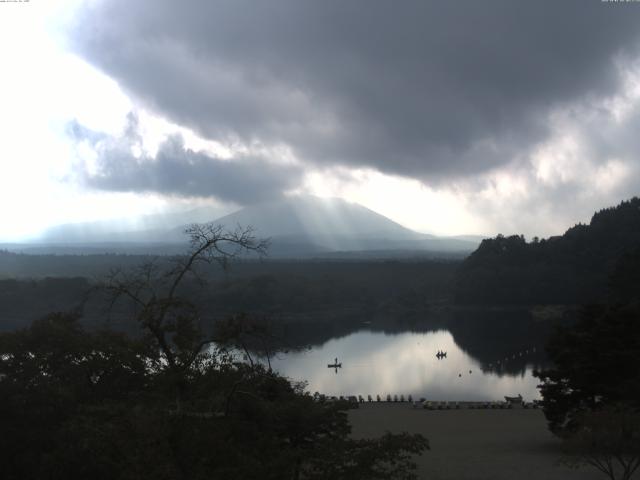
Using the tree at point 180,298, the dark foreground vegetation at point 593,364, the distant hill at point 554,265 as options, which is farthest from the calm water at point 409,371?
the distant hill at point 554,265

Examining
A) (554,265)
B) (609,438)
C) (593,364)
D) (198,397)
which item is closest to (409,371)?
(593,364)

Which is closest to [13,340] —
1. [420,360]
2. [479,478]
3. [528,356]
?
[479,478]

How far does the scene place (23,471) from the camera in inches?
221

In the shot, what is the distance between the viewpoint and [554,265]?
4506 centimetres

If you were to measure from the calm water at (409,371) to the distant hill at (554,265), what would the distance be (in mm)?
15918

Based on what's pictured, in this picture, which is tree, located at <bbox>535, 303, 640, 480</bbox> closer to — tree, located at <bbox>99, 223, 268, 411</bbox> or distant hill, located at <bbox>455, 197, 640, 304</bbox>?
tree, located at <bbox>99, 223, 268, 411</bbox>

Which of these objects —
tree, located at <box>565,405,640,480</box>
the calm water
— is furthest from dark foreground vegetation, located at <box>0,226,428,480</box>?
the calm water

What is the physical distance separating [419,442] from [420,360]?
67.5 feet

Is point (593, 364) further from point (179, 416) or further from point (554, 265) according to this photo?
point (554, 265)

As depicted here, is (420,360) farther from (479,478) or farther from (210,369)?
(210,369)

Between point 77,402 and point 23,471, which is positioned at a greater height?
point 77,402

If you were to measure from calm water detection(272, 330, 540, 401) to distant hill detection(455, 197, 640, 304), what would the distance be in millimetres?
15918

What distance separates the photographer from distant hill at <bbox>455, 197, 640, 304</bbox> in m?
42.9

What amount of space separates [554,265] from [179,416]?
45.2 metres
